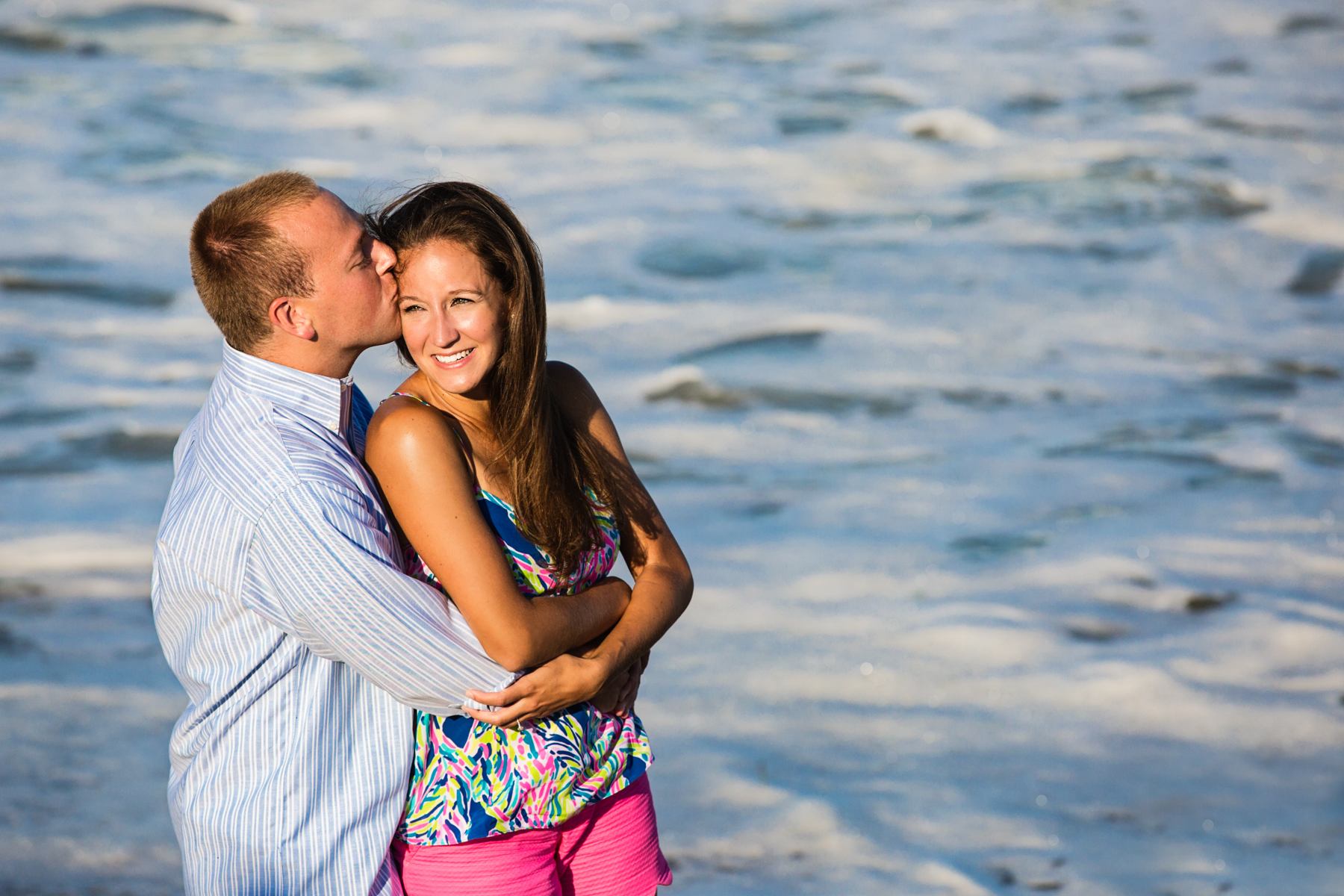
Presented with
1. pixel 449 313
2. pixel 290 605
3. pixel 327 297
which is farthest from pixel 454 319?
pixel 290 605

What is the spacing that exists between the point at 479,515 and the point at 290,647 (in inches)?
13.8

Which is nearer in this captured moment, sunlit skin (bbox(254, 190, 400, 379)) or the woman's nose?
sunlit skin (bbox(254, 190, 400, 379))

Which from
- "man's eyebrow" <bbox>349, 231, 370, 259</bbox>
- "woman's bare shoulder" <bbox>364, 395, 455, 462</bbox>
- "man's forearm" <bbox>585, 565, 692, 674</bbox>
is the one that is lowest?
"man's forearm" <bbox>585, 565, 692, 674</bbox>

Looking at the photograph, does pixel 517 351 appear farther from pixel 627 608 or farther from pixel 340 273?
pixel 627 608

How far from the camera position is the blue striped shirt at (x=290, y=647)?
73.9 inches

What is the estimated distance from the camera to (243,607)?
6.36ft

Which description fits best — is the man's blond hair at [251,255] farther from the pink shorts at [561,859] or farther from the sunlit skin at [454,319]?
the pink shorts at [561,859]

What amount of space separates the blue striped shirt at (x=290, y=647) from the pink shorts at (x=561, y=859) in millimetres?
88

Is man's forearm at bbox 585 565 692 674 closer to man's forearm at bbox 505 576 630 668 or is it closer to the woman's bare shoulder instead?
man's forearm at bbox 505 576 630 668

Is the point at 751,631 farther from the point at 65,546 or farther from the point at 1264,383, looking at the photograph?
the point at 1264,383

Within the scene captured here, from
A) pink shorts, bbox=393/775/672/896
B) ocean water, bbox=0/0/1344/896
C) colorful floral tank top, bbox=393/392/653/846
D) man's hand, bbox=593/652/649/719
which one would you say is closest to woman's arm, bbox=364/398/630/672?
colorful floral tank top, bbox=393/392/653/846

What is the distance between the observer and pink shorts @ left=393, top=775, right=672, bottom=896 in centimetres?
214

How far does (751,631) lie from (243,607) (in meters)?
3.59

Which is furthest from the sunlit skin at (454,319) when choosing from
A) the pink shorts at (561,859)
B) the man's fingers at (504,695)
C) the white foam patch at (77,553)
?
the white foam patch at (77,553)
